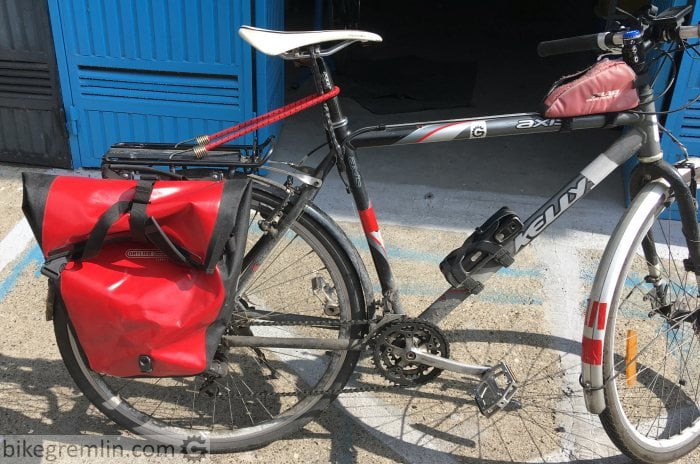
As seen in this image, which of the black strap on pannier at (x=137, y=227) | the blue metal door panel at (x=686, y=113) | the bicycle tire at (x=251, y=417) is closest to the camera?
the black strap on pannier at (x=137, y=227)

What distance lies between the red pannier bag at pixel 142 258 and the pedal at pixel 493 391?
3.23 feet

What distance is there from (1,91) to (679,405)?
4.10m

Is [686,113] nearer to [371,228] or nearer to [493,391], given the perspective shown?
[493,391]

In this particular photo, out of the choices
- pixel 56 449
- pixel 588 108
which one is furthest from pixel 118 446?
pixel 588 108

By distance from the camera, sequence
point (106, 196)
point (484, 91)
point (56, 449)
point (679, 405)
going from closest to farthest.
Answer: point (106, 196), point (56, 449), point (679, 405), point (484, 91)

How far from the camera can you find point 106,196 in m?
2.22

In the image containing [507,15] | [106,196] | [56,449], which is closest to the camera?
[106,196]

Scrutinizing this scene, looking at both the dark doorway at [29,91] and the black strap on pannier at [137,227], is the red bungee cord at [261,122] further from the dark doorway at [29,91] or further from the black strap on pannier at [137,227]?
the dark doorway at [29,91]

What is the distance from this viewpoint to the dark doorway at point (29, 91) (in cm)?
436

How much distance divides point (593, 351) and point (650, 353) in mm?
1051

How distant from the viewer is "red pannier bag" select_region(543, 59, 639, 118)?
7.59 feet

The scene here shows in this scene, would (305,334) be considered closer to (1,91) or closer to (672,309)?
(672,309)

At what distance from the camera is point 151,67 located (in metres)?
4.35

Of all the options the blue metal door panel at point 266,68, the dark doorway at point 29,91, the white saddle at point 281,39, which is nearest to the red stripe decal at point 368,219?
the white saddle at point 281,39
